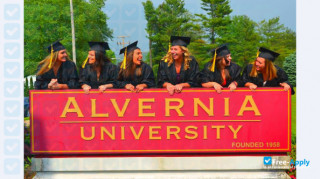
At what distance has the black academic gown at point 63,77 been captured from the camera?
5.41m

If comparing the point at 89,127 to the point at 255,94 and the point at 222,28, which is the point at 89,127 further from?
the point at 222,28

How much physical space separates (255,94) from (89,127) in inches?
98.9

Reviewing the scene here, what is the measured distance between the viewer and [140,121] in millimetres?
5207

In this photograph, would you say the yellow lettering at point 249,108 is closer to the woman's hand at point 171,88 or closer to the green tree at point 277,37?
the woman's hand at point 171,88

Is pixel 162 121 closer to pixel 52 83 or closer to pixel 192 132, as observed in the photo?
pixel 192 132

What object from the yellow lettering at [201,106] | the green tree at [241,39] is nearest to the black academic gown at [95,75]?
the yellow lettering at [201,106]

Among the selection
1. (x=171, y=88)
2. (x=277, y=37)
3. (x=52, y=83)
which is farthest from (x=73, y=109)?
(x=277, y=37)

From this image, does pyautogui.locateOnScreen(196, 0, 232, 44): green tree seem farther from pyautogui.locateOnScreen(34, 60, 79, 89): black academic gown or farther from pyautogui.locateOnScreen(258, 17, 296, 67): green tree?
pyautogui.locateOnScreen(34, 60, 79, 89): black academic gown

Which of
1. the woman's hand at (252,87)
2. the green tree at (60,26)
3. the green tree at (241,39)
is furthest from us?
the green tree at (241,39)

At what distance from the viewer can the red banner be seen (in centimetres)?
514

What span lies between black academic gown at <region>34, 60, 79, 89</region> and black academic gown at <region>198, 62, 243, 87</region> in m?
1.97

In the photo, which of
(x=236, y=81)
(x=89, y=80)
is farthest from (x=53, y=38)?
(x=236, y=81)

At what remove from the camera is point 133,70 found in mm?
5312

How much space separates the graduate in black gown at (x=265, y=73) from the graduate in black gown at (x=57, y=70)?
268 centimetres
